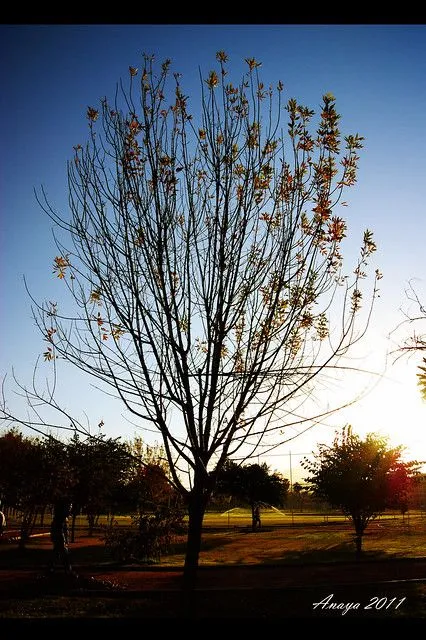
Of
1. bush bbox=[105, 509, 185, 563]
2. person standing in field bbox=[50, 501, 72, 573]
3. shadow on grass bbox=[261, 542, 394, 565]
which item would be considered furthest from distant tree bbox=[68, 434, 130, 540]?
shadow on grass bbox=[261, 542, 394, 565]

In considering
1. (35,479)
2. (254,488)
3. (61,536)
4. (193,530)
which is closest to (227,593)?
(61,536)

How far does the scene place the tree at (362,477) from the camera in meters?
24.0

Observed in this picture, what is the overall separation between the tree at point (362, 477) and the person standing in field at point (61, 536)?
13242 millimetres

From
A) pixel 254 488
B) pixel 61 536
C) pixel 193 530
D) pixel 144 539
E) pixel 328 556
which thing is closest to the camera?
pixel 193 530

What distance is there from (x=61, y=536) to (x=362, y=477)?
14.4 m

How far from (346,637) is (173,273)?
11.0 ft

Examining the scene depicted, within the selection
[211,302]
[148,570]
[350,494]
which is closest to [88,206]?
[211,302]

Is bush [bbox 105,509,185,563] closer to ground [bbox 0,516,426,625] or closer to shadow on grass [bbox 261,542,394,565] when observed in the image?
ground [bbox 0,516,426,625]

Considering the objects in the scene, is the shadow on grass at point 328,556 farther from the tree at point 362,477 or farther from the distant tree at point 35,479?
the distant tree at point 35,479

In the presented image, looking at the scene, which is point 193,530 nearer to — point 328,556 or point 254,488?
point 328,556

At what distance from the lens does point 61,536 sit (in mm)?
16312

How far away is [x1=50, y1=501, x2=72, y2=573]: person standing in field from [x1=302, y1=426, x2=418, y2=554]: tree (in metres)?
13.2

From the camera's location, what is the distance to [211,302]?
16.1 feet

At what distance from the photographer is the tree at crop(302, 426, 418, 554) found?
2402cm
